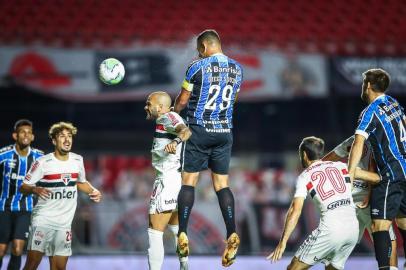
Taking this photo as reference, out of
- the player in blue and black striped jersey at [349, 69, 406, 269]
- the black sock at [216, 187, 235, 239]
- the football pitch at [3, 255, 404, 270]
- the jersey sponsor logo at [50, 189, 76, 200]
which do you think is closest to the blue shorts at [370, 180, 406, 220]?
the player in blue and black striped jersey at [349, 69, 406, 269]

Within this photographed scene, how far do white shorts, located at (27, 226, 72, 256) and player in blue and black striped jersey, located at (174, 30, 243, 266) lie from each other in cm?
136

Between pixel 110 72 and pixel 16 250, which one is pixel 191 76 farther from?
pixel 16 250

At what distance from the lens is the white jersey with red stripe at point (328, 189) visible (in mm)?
6551

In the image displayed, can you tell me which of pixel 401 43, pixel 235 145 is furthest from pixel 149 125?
pixel 401 43

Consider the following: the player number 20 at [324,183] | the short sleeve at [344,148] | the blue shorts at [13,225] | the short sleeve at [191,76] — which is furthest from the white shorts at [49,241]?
the short sleeve at [344,148]

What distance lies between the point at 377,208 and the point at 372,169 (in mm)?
470

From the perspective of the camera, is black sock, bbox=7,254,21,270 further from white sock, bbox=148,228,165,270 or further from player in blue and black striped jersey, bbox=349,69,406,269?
player in blue and black striped jersey, bbox=349,69,406,269

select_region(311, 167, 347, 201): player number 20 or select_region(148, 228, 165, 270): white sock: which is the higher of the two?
select_region(311, 167, 347, 201): player number 20

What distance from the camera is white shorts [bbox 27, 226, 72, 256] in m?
7.32

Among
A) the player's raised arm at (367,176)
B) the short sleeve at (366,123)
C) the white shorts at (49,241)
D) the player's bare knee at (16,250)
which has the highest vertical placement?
the short sleeve at (366,123)

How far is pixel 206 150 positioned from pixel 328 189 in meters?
1.18

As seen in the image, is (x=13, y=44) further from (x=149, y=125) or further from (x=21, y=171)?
(x=21, y=171)

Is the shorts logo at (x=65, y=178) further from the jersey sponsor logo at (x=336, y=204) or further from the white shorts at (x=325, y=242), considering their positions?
the jersey sponsor logo at (x=336, y=204)

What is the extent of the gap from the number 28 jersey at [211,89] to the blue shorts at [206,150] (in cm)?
7
